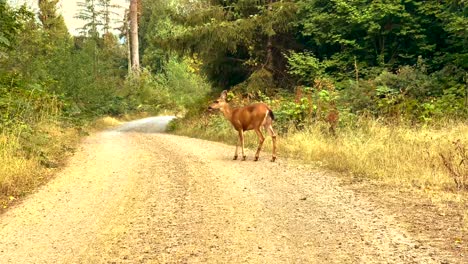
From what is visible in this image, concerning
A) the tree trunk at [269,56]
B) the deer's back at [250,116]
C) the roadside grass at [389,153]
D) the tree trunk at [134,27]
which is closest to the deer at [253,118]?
the deer's back at [250,116]

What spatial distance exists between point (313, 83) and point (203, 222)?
531 inches

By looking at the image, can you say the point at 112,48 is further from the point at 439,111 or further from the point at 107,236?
the point at 107,236

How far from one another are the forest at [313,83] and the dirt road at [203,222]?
52.3 inches

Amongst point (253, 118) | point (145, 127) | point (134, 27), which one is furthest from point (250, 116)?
point (134, 27)

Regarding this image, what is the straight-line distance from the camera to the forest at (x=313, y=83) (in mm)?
9977

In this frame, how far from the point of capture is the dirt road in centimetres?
503

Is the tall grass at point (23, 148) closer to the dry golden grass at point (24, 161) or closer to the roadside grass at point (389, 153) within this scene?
the dry golden grass at point (24, 161)

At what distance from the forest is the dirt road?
4.36 ft

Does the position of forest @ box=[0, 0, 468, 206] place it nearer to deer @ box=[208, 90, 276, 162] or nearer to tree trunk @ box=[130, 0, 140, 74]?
deer @ box=[208, 90, 276, 162]

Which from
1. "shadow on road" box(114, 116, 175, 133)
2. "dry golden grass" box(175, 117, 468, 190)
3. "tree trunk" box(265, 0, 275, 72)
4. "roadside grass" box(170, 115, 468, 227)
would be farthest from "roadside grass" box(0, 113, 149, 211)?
"shadow on road" box(114, 116, 175, 133)

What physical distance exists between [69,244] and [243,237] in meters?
2.03

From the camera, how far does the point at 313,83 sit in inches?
741

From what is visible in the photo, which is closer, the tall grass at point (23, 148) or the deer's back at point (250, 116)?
the tall grass at point (23, 148)

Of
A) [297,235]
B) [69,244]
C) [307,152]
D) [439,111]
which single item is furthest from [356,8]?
[69,244]
